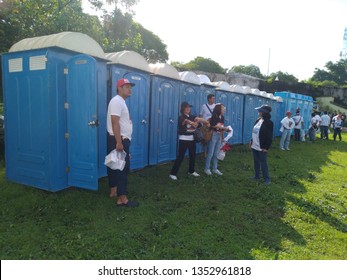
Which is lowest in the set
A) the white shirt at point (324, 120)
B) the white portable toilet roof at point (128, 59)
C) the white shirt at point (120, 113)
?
the white shirt at point (324, 120)

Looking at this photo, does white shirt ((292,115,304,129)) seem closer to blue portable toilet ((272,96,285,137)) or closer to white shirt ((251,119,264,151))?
blue portable toilet ((272,96,285,137))

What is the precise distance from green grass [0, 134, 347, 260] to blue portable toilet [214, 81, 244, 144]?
4.47 meters

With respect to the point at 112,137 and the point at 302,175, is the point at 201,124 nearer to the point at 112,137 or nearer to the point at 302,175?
the point at 112,137

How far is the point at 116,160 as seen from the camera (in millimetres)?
4066

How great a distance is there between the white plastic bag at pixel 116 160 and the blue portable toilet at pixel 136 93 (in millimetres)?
1763

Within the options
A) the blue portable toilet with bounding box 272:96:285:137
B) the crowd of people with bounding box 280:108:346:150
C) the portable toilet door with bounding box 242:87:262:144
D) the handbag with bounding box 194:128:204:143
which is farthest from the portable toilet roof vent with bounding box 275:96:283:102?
the handbag with bounding box 194:128:204:143

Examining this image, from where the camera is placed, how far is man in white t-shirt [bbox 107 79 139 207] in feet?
13.1

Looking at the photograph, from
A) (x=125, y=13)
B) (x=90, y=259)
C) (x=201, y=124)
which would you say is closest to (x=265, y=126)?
(x=201, y=124)

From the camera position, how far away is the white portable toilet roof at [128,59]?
5.48 meters

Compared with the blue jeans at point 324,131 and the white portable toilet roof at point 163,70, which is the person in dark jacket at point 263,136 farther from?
the blue jeans at point 324,131

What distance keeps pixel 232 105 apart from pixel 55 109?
25.0 feet

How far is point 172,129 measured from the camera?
7.48m

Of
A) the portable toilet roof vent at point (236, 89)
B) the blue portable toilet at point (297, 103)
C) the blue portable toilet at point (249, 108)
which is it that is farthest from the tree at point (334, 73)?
the portable toilet roof vent at point (236, 89)
